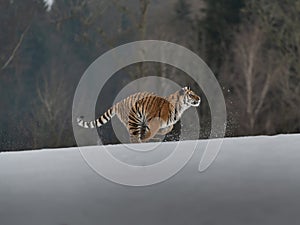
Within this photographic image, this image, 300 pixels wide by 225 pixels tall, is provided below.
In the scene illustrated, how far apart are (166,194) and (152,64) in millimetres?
8156

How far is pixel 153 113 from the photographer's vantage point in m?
4.34

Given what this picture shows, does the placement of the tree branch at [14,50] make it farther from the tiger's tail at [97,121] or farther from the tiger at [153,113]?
the tiger at [153,113]

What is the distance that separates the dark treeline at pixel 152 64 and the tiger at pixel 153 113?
5.15m

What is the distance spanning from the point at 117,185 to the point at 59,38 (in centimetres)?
950

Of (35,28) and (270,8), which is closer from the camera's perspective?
(270,8)

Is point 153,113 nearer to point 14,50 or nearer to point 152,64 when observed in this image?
point 152,64

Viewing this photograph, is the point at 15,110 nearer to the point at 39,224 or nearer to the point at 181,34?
the point at 181,34

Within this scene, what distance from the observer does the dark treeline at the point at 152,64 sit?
33.2ft

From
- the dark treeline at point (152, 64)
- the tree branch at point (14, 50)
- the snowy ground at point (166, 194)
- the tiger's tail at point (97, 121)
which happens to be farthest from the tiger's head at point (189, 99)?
the tree branch at point (14, 50)

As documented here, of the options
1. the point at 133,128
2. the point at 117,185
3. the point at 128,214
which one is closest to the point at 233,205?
the point at 128,214

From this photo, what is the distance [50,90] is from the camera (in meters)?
11.0

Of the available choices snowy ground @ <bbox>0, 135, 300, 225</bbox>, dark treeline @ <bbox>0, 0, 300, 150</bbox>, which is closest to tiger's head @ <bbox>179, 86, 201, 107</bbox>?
snowy ground @ <bbox>0, 135, 300, 225</bbox>

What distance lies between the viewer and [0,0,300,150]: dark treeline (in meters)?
10.1

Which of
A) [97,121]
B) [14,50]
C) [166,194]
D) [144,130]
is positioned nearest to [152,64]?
[14,50]
